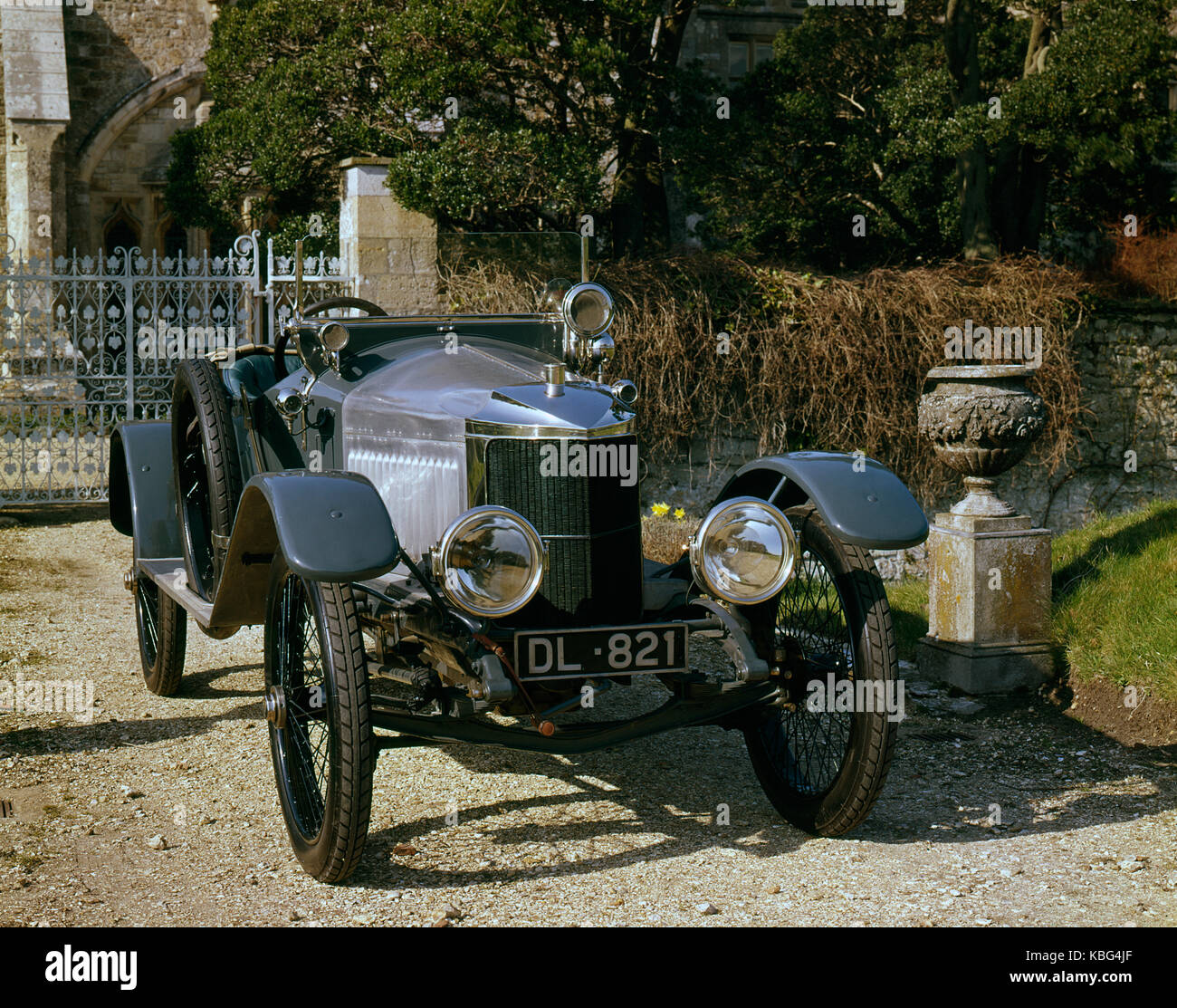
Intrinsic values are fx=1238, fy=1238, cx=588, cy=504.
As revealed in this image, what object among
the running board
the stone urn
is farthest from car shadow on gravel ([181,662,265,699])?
the stone urn

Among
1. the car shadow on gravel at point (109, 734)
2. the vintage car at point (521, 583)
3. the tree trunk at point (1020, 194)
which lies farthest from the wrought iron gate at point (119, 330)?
the tree trunk at point (1020, 194)

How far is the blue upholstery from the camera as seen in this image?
502cm

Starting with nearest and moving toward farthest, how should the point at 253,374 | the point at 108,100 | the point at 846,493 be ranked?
the point at 846,493, the point at 253,374, the point at 108,100

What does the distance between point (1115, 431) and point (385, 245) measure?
23.0ft

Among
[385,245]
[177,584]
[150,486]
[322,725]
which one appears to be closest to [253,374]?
[150,486]

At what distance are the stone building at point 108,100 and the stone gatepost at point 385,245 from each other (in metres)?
8.62

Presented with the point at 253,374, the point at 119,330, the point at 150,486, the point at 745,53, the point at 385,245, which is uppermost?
the point at 745,53

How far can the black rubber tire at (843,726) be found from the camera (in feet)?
11.7

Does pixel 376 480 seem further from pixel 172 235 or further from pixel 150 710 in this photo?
pixel 172 235

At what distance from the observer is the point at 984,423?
5.73 m

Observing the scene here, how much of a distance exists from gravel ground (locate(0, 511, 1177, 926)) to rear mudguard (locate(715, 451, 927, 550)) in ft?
3.13

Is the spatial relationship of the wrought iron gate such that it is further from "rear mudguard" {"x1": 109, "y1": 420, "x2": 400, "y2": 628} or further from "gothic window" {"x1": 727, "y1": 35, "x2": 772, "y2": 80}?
"gothic window" {"x1": 727, "y1": 35, "x2": 772, "y2": 80}

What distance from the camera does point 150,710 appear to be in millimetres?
5219

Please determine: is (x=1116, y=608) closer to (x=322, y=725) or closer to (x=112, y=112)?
(x=322, y=725)
